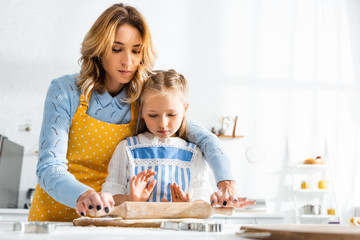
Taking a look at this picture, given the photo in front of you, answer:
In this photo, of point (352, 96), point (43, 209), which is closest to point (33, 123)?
point (43, 209)

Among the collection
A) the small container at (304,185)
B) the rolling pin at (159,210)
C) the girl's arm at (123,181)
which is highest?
the small container at (304,185)

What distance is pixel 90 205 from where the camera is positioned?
625 mm

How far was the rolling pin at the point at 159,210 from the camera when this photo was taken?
2.04 feet

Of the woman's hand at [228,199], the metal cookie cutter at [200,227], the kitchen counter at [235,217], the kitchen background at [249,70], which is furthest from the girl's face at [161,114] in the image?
the kitchen background at [249,70]

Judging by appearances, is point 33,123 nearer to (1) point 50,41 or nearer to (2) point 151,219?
(1) point 50,41

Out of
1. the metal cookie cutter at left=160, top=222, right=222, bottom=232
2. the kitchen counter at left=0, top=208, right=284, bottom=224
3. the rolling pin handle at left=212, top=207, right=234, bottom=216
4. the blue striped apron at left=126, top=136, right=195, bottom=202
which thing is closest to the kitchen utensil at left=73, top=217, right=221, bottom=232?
the metal cookie cutter at left=160, top=222, right=222, bottom=232

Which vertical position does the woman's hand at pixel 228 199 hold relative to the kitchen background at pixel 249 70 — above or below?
below

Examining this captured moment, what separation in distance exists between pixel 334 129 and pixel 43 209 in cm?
336

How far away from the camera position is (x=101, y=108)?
40.8 inches

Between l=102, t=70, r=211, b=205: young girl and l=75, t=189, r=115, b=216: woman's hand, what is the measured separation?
0.79 ft

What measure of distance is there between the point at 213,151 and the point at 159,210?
0.38 meters

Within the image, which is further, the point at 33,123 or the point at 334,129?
the point at 334,129

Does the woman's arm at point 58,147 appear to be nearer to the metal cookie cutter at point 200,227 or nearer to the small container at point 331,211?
the metal cookie cutter at point 200,227

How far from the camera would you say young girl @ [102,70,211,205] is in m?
0.96
